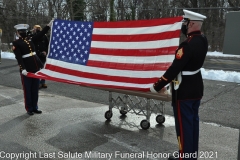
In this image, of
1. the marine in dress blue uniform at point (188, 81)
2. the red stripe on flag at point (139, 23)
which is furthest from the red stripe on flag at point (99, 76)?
the marine in dress blue uniform at point (188, 81)

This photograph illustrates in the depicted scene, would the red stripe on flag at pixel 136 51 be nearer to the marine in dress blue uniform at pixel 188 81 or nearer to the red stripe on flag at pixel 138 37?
the red stripe on flag at pixel 138 37

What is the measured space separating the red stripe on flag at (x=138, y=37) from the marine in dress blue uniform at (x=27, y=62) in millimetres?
1319

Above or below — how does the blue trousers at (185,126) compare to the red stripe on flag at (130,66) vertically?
below

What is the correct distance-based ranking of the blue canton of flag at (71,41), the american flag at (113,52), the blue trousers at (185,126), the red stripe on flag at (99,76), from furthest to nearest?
the blue canton of flag at (71,41)
the red stripe on flag at (99,76)
the american flag at (113,52)
the blue trousers at (185,126)

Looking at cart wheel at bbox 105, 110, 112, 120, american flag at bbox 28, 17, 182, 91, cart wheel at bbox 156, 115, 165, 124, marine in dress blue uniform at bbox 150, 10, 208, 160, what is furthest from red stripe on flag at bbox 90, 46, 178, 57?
cart wheel at bbox 156, 115, 165, 124

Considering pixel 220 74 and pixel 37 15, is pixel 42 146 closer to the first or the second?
pixel 220 74

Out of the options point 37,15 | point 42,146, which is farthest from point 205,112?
point 37,15

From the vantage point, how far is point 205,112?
20.1 feet

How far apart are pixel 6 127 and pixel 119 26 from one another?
271 cm

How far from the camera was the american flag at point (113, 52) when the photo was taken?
14.7 feet

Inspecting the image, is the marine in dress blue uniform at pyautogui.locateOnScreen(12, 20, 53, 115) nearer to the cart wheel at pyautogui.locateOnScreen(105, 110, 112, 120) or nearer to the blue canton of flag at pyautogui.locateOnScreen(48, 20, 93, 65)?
the blue canton of flag at pyautogui.locateOnScreen(48, 20, 93, 65)

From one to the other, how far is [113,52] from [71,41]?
3.40 ft

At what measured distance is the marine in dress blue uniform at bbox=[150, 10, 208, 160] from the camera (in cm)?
325

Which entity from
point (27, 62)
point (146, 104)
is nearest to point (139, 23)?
point (146, 104)
